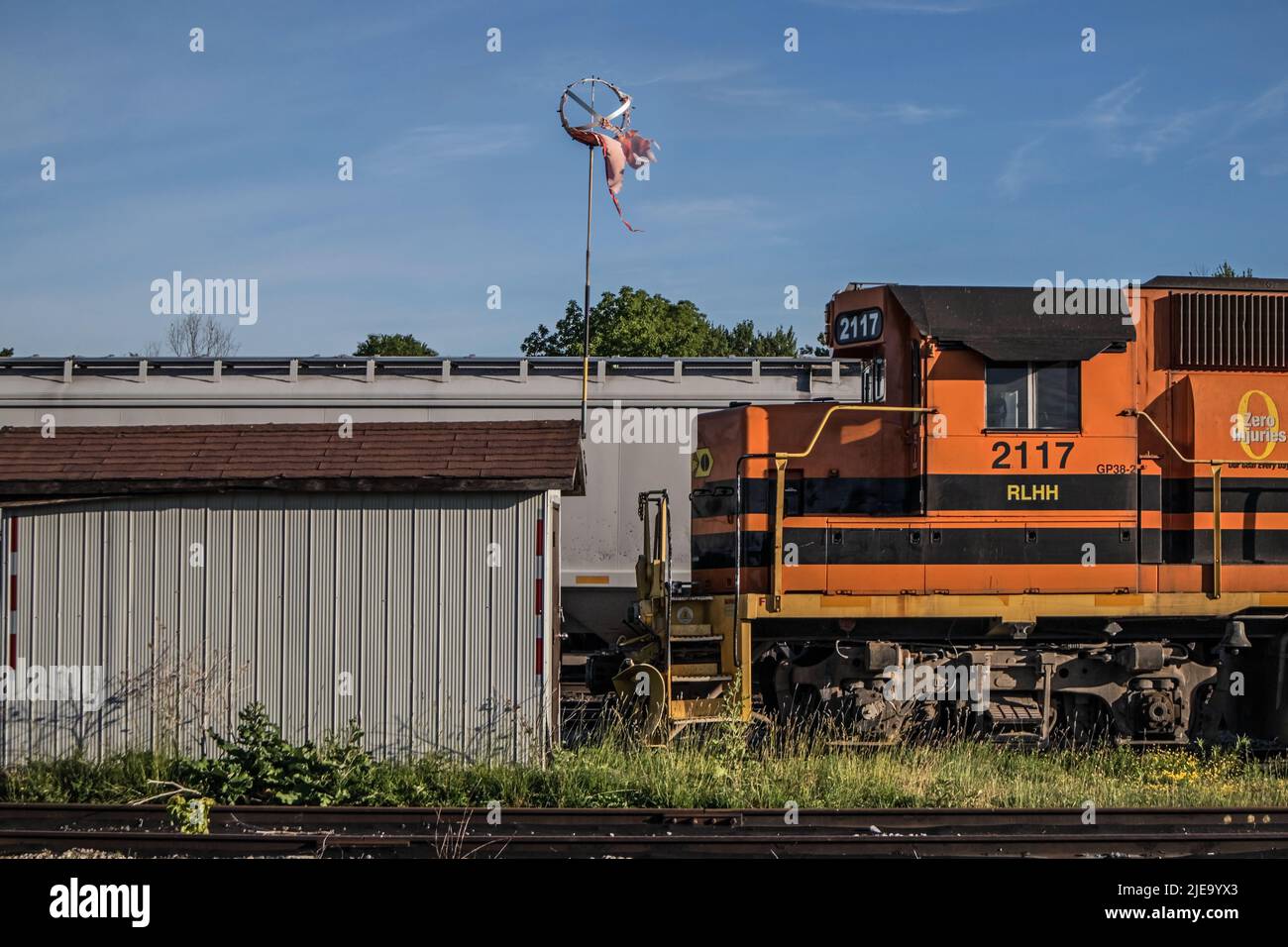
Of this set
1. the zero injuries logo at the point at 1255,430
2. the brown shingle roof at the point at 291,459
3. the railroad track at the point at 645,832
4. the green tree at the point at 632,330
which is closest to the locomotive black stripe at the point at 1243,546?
the zero injuries logo at the point at 1255,430

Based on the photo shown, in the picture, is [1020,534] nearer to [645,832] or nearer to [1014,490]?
[1014,490]

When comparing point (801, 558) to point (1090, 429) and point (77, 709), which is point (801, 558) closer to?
point (1090, 429)

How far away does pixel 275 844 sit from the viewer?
8.31m

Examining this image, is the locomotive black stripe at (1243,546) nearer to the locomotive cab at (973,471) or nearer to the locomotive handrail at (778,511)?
the locomotive cab at (973,471)

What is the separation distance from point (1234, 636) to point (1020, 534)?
231 cm

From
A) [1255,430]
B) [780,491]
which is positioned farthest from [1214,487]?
[780,491]

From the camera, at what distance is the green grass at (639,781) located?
973cm

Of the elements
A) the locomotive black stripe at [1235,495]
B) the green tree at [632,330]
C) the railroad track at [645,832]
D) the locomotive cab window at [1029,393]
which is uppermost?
the green tree at [632,330]

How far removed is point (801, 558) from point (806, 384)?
6.11 metres

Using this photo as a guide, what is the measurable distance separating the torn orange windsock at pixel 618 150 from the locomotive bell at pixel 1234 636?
33.9 feet

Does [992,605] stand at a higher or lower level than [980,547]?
lower

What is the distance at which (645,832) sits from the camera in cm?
892

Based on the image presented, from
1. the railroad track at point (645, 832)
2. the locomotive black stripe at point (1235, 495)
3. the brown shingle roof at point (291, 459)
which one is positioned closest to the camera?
the railroad track at point (645, 832)
